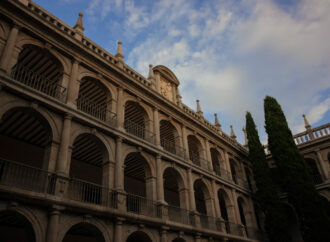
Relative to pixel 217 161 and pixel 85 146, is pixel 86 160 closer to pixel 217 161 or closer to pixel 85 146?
pixel 85 146

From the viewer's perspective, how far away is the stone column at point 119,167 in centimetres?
1279

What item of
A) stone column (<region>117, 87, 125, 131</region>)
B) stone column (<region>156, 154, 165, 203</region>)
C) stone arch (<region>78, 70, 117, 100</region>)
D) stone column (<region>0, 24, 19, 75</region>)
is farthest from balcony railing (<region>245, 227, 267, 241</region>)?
stone column (<region>0, 24, 19, 75</region>)

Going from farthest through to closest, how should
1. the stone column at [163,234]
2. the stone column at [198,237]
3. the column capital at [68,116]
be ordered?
1. the stone column at [198,237]
2. the stone column at [163,234]
3. the column capital at [68,116]

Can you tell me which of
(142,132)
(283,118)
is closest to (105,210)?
(142,132)

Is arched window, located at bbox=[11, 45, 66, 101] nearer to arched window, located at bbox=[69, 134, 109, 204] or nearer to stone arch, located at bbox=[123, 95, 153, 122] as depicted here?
arched window, located at bbox=[69, 134, 109, 204]

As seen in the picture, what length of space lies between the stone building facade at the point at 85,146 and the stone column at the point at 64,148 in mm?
A: 42

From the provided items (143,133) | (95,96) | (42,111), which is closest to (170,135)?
(143,133)

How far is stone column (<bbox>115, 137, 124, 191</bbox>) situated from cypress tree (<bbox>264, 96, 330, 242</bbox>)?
13773mm

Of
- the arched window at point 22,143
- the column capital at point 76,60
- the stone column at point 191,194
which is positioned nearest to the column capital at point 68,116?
the arched window at point 22,143

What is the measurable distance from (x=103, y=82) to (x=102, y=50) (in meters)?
1.98

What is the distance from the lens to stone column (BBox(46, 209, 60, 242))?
9.46 metres

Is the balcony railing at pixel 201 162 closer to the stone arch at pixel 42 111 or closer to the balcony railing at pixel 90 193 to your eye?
the balcony railing at pixel 90 193

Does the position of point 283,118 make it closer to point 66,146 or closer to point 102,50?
point 102,50

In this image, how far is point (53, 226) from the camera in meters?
9.65
